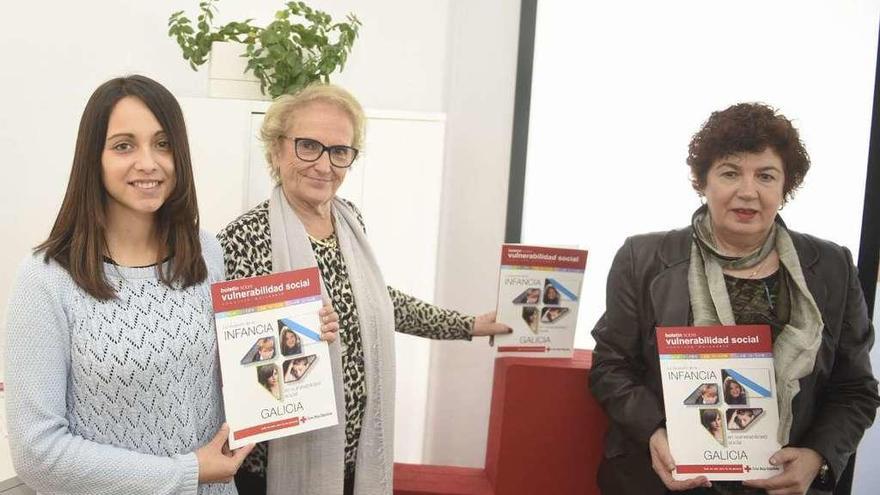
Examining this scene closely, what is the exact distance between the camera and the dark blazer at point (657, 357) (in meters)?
1.73

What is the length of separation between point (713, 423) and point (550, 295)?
1.92 feet

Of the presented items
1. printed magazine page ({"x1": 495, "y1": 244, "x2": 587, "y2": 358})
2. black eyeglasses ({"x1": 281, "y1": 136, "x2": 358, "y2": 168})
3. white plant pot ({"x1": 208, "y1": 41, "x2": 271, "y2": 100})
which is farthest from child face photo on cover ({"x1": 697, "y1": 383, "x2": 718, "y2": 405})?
white plant pot ({"x1": 208, "y1": 41, "x2": 271, "y2": 100})

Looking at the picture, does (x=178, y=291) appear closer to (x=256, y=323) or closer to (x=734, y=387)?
(x=256, y=323)

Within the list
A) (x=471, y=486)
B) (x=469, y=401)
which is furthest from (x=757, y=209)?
(x=469, y=401)

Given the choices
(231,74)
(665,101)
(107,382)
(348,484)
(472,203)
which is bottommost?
(348,484)

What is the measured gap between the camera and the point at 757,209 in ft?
5.57

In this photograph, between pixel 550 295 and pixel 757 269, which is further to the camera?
pixel 550 295

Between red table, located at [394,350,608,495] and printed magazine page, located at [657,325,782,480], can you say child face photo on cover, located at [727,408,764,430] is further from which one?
red table, located at [394,350,608,495]

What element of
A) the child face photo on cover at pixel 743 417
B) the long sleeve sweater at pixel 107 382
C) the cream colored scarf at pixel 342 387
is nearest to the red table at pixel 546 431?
the cream colored scarf at pixel 342 387

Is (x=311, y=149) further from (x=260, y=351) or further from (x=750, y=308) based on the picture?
(x=750, y=308)

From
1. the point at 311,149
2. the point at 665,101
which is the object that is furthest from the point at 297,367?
the point at 665,101

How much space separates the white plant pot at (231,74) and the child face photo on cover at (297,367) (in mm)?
1258

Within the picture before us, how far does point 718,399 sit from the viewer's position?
1.62m

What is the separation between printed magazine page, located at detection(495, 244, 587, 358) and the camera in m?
2.00
